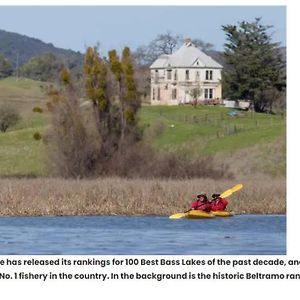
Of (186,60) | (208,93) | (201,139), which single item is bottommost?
(201,139)

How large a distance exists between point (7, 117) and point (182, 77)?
849 inches

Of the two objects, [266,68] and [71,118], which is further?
[266,68]

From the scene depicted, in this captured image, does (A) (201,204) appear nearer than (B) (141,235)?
No

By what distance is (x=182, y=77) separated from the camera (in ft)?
313

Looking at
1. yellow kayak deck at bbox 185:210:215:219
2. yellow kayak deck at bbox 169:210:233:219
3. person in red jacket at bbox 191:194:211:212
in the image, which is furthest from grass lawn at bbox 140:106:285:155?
yellow kayak deck at bbox 185:210:215:219

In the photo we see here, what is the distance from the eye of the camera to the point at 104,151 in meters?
51.5

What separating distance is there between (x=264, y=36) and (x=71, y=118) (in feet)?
113

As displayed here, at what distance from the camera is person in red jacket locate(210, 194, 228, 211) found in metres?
34.8

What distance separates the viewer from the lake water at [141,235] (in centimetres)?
2672

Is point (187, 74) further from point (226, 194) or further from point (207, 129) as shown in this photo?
point (226, 194)

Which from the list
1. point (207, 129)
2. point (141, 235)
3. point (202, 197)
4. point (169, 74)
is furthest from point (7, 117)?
point (141, 235)

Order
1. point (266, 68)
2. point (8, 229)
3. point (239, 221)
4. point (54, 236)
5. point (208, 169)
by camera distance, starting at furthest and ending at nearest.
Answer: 1. point (266, 68)
2. point (208, 169)
3. point (239, 221)
4. point (8, 229)
5. point (54, 236)
